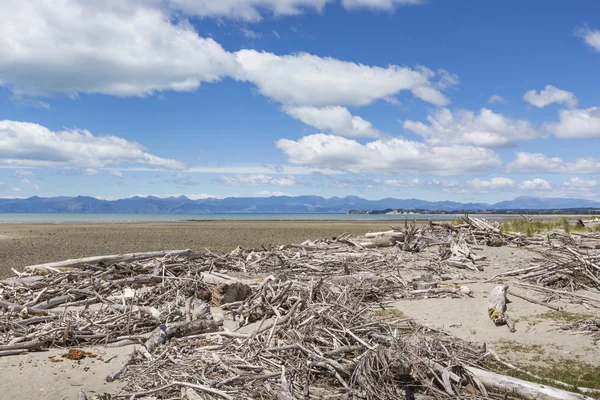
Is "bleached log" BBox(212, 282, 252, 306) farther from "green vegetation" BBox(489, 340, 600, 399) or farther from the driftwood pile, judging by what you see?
"green vegetation" BBox(489, 340, 600, 399)

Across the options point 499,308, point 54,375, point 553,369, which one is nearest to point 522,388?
point 553,369

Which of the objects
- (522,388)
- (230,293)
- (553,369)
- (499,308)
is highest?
(230,293)

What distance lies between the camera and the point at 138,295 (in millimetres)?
10742

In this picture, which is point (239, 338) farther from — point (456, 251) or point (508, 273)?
point (456, 251)

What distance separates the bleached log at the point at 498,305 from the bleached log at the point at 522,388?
3.15 m

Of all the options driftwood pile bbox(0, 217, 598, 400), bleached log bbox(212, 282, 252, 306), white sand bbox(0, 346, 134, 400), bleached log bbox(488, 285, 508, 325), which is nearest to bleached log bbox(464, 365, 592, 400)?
driftwood pile bbox(0, 217, 598, 400)

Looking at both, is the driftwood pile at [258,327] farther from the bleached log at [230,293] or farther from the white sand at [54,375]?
the white sand at [54,375]

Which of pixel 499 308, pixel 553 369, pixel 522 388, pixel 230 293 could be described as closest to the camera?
pixel 522 388

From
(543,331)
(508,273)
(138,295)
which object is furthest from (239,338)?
(508,273)

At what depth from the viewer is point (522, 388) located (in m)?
6.13

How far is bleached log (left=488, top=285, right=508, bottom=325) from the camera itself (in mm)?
9453

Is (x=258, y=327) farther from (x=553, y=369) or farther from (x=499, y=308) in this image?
(x=499, y=308)

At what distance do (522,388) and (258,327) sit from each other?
3.89 meters

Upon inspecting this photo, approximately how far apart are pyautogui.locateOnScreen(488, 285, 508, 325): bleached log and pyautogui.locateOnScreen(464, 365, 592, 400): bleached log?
10.3ft
